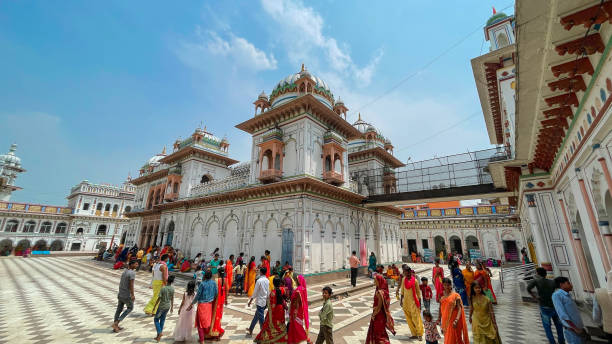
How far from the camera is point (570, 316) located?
3754 mm

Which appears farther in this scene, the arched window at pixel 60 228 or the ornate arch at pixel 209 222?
the arched window at pixel 60 228

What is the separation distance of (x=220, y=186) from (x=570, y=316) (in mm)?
16122

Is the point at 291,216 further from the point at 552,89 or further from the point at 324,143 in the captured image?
the point at 552,89

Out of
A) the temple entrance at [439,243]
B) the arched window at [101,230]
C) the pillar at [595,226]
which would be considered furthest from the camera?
the arched window at [101,230]

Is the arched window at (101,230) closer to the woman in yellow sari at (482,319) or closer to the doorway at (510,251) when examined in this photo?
the woman in yellow sari at (482,319)

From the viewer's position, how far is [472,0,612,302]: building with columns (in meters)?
3.04

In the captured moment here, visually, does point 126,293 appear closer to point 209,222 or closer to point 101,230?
point 209,222

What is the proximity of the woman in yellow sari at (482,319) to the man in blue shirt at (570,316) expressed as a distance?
1000 millimetres

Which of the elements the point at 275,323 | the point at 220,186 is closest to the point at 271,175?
the point at 220,186

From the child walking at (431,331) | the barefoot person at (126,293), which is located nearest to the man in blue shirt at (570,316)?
the child walking at (431,331)

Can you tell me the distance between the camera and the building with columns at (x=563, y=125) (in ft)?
9.99

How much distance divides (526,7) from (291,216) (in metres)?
10.8

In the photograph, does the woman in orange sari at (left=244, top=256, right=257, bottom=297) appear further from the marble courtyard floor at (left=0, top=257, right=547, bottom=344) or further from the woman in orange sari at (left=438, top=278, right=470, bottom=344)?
the woman in orange sari at (left=438, top=278, right=470, bottom=344)

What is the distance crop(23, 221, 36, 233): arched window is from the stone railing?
34552 millimetres
